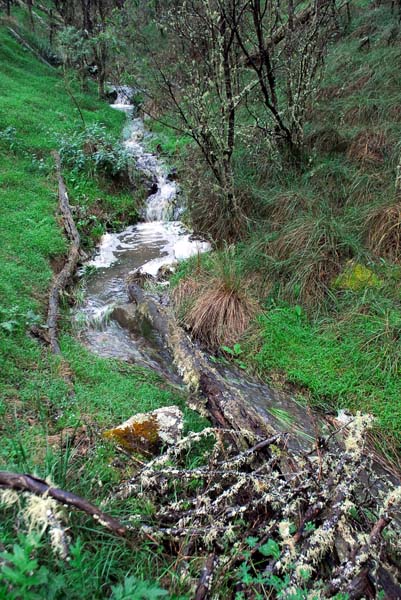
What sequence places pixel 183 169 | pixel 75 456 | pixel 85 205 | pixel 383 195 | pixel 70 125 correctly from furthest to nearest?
pixel 70 125, pixel 183 169, pixel 85 205, pixel 383 195, pixel 75 456

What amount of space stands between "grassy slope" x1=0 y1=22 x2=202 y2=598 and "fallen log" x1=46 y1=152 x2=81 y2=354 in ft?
0.37

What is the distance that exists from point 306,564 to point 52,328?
326cm

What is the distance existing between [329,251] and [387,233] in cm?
66

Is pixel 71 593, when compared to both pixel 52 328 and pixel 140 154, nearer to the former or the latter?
pixel 52 328

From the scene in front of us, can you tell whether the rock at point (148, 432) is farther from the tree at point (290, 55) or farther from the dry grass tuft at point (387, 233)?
the tree at point (290, 55)

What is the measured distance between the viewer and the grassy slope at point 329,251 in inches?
136

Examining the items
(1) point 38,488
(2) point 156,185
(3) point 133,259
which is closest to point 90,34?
(2) point 156,185

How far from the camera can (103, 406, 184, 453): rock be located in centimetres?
236

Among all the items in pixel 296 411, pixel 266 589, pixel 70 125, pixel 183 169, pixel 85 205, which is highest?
pixel 70 125

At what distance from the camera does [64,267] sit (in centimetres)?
542

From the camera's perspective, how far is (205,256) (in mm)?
5332

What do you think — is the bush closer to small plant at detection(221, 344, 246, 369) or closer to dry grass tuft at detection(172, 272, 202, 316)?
dry grass tuft at detection(172, 272, 202, 316)

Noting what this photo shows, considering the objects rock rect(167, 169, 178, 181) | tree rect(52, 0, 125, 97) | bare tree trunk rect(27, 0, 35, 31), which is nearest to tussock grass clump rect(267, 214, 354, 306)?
rock rect(167, 169, 178, 181)

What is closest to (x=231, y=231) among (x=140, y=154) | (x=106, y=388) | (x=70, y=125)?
(x=106, y=388)
